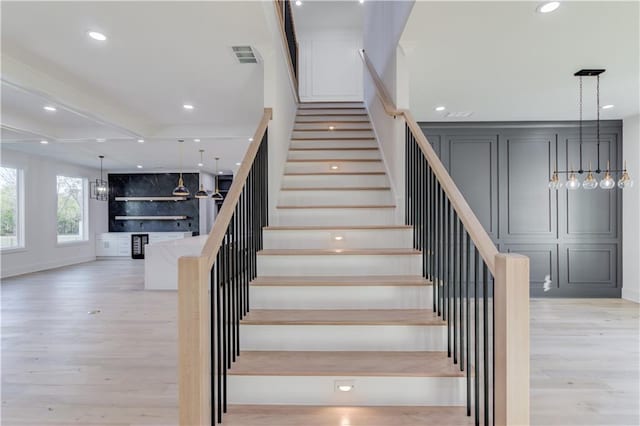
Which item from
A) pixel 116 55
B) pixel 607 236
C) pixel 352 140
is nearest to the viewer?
pixel 116 55

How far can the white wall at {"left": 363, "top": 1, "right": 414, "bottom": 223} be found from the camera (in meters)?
3.27

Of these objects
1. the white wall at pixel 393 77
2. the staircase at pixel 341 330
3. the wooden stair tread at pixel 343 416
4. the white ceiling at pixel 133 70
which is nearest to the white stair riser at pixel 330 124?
the white wall at pixel 393 77

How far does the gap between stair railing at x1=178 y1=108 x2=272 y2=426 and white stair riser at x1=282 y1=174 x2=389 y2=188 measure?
160 centimetres

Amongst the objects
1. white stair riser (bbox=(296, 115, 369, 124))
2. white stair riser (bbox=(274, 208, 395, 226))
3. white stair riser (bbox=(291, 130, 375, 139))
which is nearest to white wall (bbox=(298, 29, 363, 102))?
white stair riser (bbox=(296, 115, 369, 124))

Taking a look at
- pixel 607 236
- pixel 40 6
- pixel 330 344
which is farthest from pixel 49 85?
pixel 607 236

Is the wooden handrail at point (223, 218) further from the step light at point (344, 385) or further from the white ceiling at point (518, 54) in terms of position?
the white ceiling at point (518, 54)

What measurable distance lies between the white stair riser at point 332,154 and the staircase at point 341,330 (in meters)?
0.87

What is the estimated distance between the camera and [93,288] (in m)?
6.25

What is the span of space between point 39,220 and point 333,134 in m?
7.96

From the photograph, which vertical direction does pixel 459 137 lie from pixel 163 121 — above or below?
below

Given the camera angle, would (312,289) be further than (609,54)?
No

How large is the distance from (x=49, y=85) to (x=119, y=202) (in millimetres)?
8482

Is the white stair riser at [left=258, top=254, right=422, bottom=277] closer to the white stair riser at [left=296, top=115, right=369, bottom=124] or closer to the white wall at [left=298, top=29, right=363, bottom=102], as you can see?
the white stair riser at [left=296, top=115, right=369, bottom=124]

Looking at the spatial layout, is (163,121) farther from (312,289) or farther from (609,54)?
(609,54)
